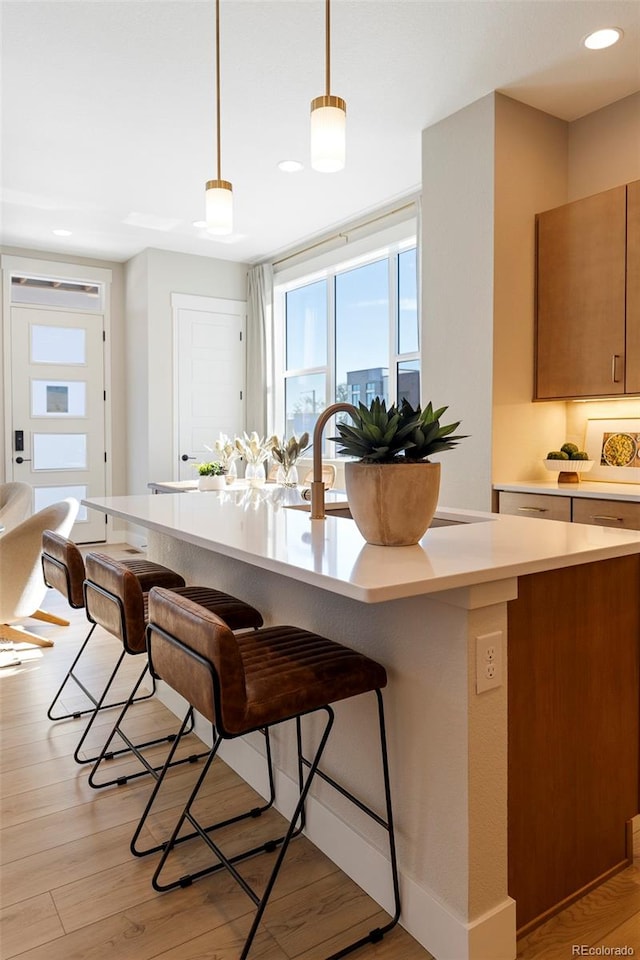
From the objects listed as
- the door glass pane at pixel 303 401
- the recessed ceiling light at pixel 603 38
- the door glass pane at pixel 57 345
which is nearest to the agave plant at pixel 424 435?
the recessed ceiling light at pixel 603 38

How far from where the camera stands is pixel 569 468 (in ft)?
11.0

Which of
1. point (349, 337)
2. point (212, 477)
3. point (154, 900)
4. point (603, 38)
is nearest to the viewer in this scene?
point (154, 900)

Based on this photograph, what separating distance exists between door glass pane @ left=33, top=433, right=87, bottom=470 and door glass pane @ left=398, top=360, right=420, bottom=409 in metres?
3.42

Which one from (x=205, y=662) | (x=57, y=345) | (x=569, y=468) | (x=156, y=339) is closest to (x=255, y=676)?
(x=205, y=662)

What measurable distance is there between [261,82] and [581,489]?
2.49 meters

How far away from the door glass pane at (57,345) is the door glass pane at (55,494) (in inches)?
49.2

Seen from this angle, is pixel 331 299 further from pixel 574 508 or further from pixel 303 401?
pixel 574 508

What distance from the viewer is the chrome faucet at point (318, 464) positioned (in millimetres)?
1886

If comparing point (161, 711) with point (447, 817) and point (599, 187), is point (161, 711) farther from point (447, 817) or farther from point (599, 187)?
point (599, 187)

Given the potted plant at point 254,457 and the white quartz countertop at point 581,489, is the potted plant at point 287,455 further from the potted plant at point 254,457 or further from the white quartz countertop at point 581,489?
the white quartz countertop at point 581,489

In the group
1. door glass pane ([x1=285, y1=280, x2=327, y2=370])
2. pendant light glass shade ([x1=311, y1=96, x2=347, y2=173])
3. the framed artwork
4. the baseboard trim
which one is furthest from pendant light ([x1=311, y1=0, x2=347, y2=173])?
door glass pane ([x1=285, y1=280, x2=327, y2=370])

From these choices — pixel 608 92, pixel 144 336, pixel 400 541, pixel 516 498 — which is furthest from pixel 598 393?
pixel 144 336

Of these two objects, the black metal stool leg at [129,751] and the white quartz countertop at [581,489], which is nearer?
the black metal stool leg at [129,751]

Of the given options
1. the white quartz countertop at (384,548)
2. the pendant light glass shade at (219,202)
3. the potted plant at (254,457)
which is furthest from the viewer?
the potted plant at (254,457)
